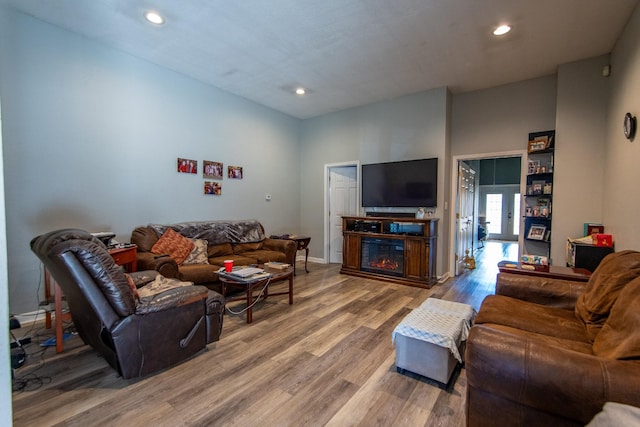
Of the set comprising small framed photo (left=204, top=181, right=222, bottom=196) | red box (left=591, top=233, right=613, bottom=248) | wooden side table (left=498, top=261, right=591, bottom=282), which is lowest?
wooden side table (left=498, top=261, right=591, bottom=282)

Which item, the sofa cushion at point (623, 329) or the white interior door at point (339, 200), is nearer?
the sofa cushion at point (623, 329)

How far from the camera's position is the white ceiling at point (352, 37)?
2.68 metres

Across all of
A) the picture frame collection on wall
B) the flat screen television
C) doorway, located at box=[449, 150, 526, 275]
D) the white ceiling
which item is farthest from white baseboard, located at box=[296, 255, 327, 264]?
doorway, located at box=[449, 150, 526, 275]

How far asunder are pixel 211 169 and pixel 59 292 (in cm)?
266

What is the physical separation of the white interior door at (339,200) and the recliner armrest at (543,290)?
3.52 meters

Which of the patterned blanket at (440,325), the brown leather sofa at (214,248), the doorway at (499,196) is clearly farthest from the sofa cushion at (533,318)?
the doorway at (499,196)

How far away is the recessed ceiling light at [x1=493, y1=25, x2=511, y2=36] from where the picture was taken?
2961 mm

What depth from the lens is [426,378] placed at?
6.80ft

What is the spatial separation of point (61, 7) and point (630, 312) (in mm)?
4956

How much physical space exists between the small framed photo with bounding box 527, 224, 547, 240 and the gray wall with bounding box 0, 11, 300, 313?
4708 millimetres

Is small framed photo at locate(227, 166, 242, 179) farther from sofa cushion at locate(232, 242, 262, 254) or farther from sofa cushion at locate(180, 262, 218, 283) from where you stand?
sofa cushion at locate(180, 262, 218, 283)

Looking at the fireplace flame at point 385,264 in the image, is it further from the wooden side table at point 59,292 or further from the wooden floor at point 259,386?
the wooden side table at point 59,292

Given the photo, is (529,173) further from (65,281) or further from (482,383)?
(65,281)

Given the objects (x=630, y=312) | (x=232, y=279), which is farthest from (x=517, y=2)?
(x=232, y=279)
